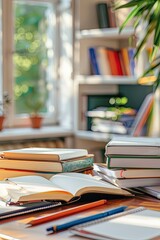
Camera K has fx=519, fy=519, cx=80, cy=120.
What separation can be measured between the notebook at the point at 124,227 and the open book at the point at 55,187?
0.62ft

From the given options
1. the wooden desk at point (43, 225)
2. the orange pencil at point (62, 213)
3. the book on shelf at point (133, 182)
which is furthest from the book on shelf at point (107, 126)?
the orange pencil at point (62, 213)

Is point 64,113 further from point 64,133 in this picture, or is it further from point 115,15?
point 115,15

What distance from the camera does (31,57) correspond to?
4016mm

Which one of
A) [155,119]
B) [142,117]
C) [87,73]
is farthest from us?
[87,73]

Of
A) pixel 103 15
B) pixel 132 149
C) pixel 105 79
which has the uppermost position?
pixel 103 15

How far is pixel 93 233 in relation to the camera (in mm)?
1206

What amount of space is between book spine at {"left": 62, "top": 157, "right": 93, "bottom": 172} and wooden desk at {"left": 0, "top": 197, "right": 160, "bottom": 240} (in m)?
0.24

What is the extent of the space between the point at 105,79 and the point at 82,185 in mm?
2262

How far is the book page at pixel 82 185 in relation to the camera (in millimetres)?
1522

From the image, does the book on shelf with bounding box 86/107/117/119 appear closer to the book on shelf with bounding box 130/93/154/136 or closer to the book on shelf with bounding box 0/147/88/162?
the book on shelf with bounding box 130/93/154/136

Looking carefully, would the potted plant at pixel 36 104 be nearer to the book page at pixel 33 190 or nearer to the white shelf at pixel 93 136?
the white shelf at pixel 93 136

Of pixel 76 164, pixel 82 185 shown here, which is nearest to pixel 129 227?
pixel 82 185

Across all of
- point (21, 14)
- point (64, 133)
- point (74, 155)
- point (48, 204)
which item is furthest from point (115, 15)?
point (48, 204)

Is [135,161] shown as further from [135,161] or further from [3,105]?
[3,105]
